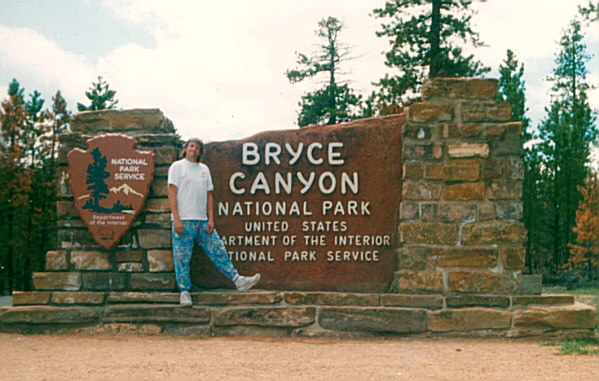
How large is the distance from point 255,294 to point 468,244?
7.13 ft

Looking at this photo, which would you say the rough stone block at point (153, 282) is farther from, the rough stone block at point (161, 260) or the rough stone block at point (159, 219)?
the rough stone block at point (159, 219)

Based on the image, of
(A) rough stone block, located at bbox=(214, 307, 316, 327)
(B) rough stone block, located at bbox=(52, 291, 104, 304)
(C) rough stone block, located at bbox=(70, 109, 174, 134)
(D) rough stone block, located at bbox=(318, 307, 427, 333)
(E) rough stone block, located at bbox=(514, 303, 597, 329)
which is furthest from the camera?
(C) rough stone block, located at bbox=(70, 109, 174, 134)

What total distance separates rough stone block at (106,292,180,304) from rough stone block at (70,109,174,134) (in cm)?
175

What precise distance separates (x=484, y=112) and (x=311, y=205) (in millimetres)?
1992

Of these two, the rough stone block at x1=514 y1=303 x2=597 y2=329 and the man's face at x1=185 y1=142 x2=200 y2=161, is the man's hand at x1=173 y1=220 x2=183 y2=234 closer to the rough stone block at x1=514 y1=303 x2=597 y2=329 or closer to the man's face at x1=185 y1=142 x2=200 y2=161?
the man's face at x1=185 y1=142 x2=200 y2=161

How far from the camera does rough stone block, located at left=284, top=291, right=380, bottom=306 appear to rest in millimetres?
5824

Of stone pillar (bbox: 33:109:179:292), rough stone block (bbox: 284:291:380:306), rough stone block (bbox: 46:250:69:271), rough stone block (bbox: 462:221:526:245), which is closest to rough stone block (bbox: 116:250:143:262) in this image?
stone pillar (bbox: 33:109:179:292)

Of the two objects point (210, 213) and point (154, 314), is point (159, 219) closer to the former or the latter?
point (210, 213)

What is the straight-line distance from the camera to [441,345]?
17.5 ft

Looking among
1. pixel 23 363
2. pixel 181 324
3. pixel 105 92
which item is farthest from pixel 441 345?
pixel 105 92

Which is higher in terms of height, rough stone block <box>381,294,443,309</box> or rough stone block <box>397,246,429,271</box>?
rough stone block <box>397,246,429,271</box>

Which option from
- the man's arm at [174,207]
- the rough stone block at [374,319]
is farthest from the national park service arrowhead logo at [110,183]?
the rough stone block at [374,319]

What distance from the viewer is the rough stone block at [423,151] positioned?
597 cm

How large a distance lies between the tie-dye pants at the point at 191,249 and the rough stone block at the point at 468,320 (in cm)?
203
